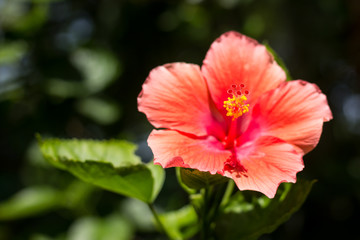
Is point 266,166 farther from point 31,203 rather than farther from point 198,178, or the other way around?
point 31,203

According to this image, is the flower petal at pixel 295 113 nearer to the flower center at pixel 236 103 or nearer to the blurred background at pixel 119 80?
the flower center at pixel 236 103

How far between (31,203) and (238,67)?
129 cm

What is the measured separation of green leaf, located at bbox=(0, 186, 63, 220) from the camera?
180 centimetres

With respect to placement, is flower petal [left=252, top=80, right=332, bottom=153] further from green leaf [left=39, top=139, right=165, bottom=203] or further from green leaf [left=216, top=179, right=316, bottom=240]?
green leaf [left=39, top=139, right=165, bottom=203]

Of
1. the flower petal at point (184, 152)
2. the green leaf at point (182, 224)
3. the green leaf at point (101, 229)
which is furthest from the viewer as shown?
the green leaf at point (101, 229)

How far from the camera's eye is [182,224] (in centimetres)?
111

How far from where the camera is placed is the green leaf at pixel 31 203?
180 centimetres

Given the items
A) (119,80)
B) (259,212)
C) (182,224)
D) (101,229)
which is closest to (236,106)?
(259,212)

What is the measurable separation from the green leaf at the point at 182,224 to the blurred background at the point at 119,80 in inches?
30.6

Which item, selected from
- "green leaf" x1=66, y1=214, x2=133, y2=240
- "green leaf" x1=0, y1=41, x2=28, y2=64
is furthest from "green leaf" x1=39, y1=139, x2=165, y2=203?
"green leaf" x1=0, y1=41, x2=28, y2=64

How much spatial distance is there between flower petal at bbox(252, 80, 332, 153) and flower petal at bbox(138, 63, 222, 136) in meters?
0.13

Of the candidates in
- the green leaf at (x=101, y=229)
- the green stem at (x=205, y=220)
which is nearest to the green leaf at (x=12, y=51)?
the green leaf at (x=101, y=229)

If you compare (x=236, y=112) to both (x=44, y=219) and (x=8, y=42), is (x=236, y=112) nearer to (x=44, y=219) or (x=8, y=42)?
(x=44, y=219)

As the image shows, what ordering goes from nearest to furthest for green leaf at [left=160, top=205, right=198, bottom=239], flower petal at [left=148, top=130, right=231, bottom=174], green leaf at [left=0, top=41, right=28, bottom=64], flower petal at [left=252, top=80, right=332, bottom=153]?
flower petal at [left=148, top=130, right=231, bottom=174]
flower petal at [left=252, top=80, right=332, bottom=153]
green leaf at [left=160, top=205, right=198, bottom=239]
green leaf at [left=0, top=41, right=28, bottom=64]
